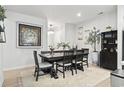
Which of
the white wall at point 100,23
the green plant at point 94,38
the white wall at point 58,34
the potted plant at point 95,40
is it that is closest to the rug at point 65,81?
the potted plant at point 95,40

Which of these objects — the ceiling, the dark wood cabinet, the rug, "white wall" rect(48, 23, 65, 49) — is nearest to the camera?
the rug

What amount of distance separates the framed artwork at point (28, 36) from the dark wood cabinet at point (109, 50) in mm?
3175

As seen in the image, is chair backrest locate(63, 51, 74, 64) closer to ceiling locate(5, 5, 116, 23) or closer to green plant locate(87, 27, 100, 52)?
ceiling locate(5, 5, 116, 23)

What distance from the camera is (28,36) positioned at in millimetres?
5051

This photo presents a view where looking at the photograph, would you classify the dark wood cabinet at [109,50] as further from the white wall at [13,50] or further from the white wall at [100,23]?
the white wall at [13,50]

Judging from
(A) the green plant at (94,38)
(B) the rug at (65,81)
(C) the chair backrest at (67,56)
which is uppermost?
(A) the green plant at (94,38)

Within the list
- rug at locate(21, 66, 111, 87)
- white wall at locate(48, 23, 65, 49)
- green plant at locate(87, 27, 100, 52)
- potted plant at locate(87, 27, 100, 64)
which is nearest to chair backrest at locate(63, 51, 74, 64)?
rug at locate(21, 66, 111, 87)

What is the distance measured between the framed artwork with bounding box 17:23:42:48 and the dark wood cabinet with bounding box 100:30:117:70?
125 inches

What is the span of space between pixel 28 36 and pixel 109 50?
3.81 meters

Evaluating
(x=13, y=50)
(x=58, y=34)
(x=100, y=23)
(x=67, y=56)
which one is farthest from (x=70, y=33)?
(x=13, y=50)

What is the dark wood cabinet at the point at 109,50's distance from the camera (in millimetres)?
4402

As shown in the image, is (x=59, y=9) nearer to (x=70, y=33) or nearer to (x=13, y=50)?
(x=13, y=50)

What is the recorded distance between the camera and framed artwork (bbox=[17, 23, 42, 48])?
4816 mm
